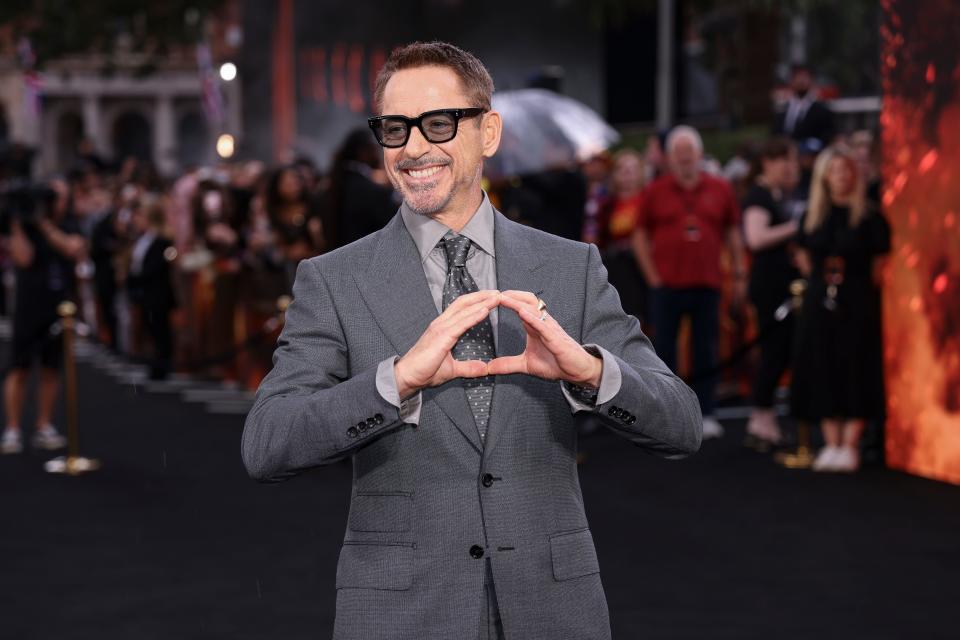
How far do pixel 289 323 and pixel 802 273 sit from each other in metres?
8.75

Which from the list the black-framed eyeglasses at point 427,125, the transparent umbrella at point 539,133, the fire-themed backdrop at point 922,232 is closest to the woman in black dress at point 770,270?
the fire-themed backdrop at point 922,232

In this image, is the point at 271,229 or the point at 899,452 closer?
the point at 899,452

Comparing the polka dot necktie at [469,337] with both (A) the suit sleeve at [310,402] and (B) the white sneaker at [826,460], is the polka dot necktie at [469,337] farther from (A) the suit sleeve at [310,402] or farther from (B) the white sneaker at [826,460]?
(B) the white sneaker at [826,460]

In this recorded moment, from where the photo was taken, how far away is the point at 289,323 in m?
3.07

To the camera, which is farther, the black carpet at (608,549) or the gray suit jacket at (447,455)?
the black carpet at (608,549)

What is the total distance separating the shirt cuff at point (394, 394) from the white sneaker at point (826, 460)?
7.99m

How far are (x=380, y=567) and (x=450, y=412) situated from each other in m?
0.33

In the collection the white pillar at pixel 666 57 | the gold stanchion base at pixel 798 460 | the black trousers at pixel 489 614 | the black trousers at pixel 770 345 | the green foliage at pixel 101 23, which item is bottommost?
the gold stanchion base at pixel 798 460

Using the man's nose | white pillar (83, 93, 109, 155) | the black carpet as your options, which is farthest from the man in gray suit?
white pillar (83, 93, 109, 155)

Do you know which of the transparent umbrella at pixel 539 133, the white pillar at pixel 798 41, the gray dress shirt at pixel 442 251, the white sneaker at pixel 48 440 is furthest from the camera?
the white pillar at pixel 798 41

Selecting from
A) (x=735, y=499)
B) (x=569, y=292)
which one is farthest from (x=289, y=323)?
(x=735, y=499)

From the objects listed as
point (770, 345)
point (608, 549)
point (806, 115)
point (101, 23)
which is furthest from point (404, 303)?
point (101, 23)

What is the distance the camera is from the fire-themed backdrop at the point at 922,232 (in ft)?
32.5

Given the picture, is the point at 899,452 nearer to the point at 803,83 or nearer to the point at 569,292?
the point at 803,83
